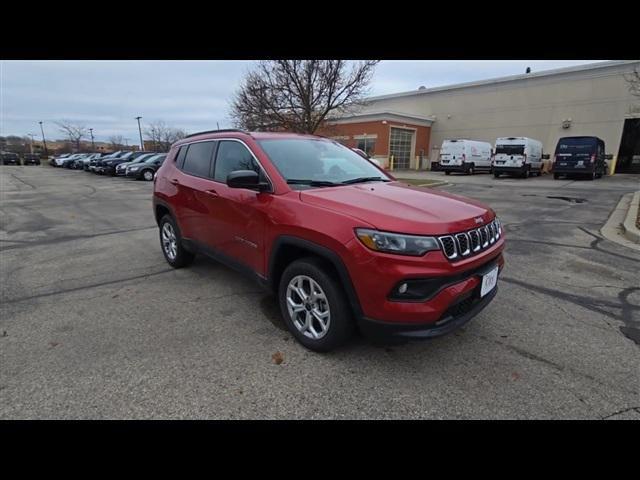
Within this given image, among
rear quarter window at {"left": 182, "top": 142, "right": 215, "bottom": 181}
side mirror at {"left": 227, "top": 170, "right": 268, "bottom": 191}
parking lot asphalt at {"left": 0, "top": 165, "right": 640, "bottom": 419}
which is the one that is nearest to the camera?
parking lot asphalt at {"left": 0, "top": 165, "right": 640, "bottom": 419}

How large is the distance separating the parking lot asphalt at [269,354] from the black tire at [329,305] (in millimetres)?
145

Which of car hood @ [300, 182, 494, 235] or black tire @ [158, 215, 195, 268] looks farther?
black tire @ [158, 215, 195, 268]

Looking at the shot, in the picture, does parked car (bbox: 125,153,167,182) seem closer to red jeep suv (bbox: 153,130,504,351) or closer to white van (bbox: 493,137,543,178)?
red jeep suv (bbox: 153,130,504,351)

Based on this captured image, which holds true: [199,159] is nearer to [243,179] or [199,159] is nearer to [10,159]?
[243,179]

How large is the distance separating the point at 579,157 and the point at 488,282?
22.2 metres

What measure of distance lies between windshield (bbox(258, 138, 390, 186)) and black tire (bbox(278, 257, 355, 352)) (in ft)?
2.62

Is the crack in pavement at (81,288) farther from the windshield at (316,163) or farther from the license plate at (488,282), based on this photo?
the license plate at (488,282)

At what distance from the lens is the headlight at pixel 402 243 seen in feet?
7.52

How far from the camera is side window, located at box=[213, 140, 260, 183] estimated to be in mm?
3398

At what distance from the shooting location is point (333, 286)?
2607 millimetres

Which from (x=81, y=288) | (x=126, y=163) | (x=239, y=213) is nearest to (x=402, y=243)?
(x=239, y=213)

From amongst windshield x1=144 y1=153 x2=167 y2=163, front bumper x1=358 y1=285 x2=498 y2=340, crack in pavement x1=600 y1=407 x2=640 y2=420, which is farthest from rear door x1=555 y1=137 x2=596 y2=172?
windshield x1=144 y1=153 x2=167 y2=163
